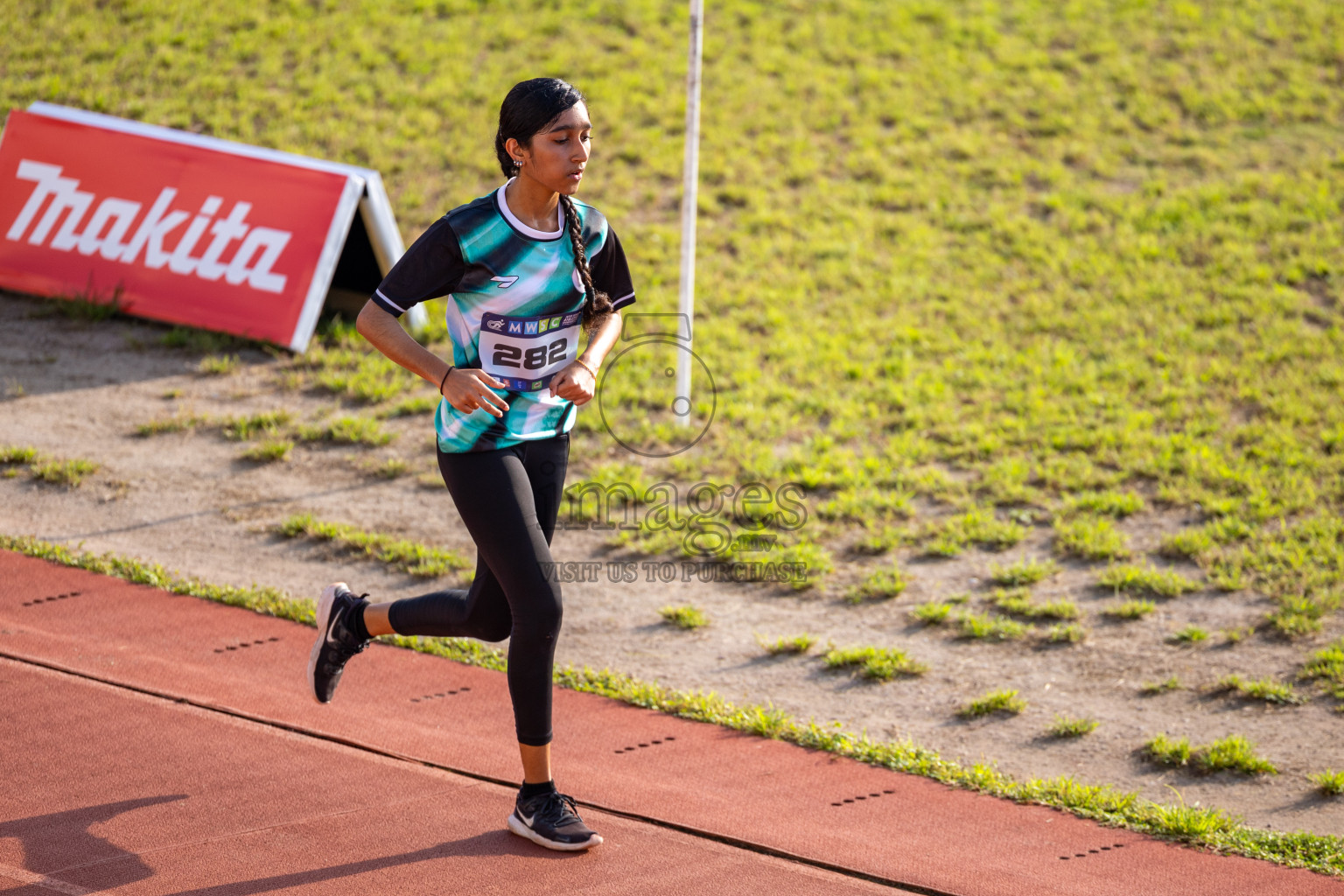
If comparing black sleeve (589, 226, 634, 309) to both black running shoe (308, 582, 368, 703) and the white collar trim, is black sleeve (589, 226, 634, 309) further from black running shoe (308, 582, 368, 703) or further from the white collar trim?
black running shoe (308, 582, 368, 703)

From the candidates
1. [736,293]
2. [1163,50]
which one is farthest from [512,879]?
[1163,50]

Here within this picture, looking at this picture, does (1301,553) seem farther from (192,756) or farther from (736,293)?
(192,756)

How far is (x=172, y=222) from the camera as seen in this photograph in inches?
336

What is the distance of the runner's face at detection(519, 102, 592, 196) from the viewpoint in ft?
11.8

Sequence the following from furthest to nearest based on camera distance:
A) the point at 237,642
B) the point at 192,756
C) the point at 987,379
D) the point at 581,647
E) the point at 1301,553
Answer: the point at 987,379
the point at 1301,553
the point at 581,647
the point at 237,642
the point at 192,756

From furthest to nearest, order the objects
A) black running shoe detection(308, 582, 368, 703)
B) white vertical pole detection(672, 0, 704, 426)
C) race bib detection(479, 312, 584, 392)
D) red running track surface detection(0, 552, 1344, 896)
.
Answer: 1. white vertical pole detection(672, 0, 704, 426)
2. black running shoe detection(308, 582, 368, 703)
3. red running track surface detection(0, 552, 1344, 896)
4. race bib detection(479, 312, 584, 392)

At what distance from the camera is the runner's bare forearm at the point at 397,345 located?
3.60m

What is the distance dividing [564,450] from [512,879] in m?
1.31

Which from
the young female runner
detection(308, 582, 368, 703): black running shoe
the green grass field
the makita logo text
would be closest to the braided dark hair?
the young female runner

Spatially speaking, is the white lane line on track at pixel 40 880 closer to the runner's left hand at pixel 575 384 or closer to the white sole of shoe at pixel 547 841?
the white sole of shoe at pixel 547 841

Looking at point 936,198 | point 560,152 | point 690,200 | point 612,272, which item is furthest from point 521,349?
point 936,198

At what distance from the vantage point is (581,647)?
18.4ft

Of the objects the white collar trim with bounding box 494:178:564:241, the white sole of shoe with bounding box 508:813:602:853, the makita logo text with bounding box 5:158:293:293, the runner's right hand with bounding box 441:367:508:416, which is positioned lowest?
the white sole of shoe with bounding box 508:813:602:853

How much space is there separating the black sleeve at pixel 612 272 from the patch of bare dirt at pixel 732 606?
2010mm
